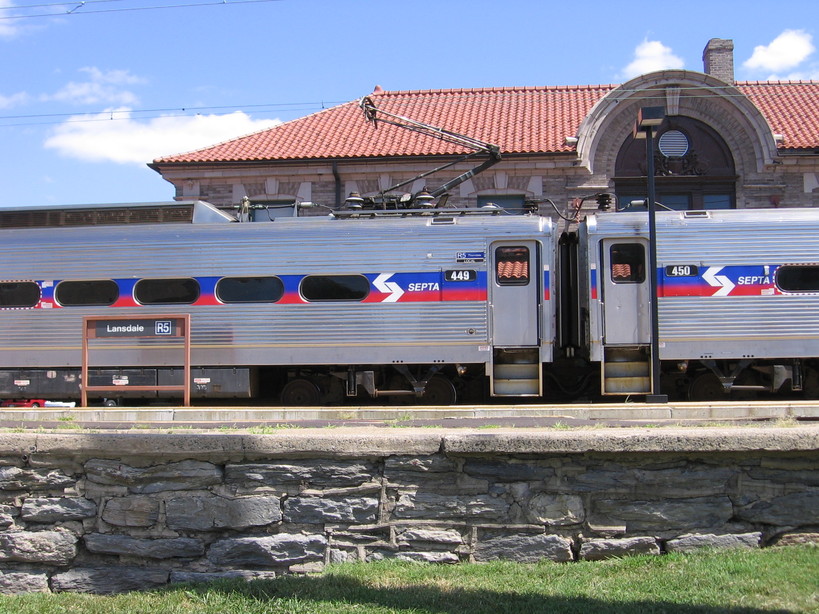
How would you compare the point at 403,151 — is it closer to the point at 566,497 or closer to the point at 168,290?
the point at 168,290

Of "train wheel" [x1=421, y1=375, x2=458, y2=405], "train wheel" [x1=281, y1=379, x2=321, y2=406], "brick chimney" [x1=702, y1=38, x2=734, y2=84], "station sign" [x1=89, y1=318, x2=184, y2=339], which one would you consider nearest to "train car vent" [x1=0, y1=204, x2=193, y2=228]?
"station sign" [x1=89, y1=318, x2=184, y2=339]

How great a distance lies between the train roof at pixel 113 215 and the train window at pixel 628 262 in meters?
6.79

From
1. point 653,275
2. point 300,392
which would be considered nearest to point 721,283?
point 653,275

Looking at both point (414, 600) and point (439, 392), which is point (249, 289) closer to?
point (439, 392)

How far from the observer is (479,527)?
538 centimetres

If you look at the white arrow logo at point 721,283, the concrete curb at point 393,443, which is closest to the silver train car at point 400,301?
the white arrow logo at point 721,283

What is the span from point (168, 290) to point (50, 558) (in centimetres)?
804

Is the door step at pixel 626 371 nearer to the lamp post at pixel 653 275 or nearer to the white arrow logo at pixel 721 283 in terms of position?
the lamp post at pixel 653 275

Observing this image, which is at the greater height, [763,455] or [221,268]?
[221,268]

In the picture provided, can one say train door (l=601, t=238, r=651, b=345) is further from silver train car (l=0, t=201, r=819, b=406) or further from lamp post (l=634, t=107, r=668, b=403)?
lamp post (l=634, t=107, r=668, b=403)

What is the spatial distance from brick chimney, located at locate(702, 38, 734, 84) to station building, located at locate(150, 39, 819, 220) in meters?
3.29

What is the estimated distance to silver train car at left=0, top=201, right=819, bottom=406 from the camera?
12695mm

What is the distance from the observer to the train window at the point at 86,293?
524 inches

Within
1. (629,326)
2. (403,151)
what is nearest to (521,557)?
(629,326)
